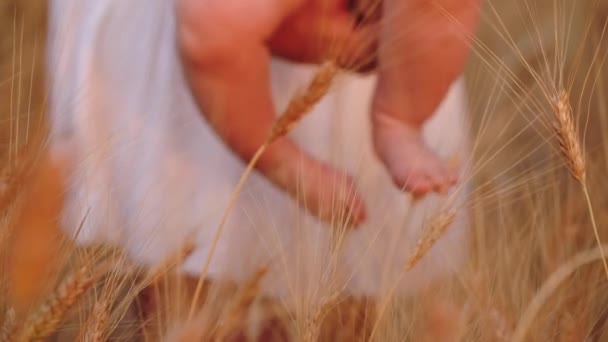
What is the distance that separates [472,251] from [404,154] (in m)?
0.08

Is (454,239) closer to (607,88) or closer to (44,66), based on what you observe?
(607,88)

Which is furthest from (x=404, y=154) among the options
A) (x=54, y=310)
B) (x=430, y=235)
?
(x=54, y=310)

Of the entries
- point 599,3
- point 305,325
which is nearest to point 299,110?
point 305,325

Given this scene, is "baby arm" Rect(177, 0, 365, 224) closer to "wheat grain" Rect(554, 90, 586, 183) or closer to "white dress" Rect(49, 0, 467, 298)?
"white dress" Rect(49, 0, 467, 298)

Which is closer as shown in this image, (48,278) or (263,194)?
(48,278)

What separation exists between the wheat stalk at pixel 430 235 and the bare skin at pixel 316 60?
10 centimetres

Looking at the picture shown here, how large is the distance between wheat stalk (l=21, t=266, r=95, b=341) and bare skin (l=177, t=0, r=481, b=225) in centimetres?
A: 18

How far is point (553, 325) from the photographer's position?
478mm

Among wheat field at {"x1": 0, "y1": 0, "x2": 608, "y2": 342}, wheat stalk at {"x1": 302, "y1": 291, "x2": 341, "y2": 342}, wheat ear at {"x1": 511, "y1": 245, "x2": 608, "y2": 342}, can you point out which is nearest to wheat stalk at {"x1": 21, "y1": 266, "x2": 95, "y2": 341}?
wheat field at {"x1": 0, "y1": 0, "x2": 608, "y2": 342}

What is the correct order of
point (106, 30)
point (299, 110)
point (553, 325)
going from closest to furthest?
point (299, 110), point (553, 325), point (106, 30)

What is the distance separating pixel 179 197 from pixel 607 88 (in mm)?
359

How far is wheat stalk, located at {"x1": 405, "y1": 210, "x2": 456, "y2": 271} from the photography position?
0.38 meters

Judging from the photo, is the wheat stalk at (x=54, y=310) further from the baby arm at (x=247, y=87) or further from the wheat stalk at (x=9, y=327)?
the baby arm at (x=247, y=87)

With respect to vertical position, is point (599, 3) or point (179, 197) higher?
→ point (599, 3)
